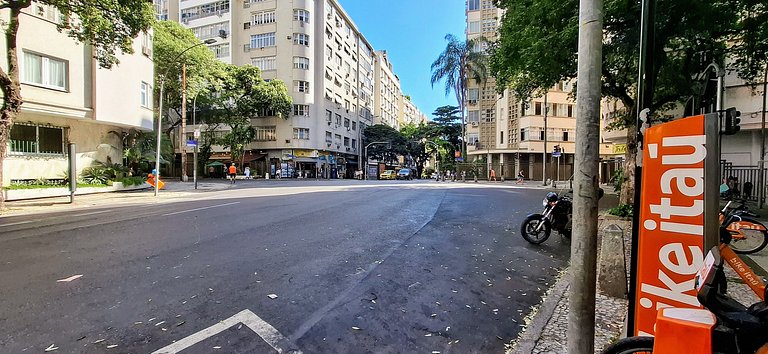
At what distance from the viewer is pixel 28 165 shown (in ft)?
55.5

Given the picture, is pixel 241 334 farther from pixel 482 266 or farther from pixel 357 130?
pixel 357 130

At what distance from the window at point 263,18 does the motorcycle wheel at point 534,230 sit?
Result: 161 feet

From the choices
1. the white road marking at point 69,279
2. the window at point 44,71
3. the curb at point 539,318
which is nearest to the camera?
the curb at point 539,318

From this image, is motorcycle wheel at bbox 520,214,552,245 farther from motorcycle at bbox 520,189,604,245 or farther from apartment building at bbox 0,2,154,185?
apartment building at bbox 0,2,154,185

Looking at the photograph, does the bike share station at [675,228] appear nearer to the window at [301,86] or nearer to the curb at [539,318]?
the curb at [539,318]

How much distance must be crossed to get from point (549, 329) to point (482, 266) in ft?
7.55

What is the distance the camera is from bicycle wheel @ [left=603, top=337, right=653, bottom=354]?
217 centimetres

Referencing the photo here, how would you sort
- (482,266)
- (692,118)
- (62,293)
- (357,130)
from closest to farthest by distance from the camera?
(692,118) → (62,293) → (482,266) → (357,130)

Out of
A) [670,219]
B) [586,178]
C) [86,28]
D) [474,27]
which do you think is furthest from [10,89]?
[474,27]

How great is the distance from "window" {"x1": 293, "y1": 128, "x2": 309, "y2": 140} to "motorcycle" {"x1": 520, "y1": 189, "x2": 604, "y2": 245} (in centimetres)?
4343

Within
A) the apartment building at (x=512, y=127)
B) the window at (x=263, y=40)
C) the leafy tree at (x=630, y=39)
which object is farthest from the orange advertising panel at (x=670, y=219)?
the window at (x=263, y=40)

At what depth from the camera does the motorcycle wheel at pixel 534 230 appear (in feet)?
26.1

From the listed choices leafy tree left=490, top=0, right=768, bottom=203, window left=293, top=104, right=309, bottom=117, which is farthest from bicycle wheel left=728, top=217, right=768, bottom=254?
window left=293, top=104, right=309, bottom=117

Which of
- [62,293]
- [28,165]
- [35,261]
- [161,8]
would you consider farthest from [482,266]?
[161,8]
